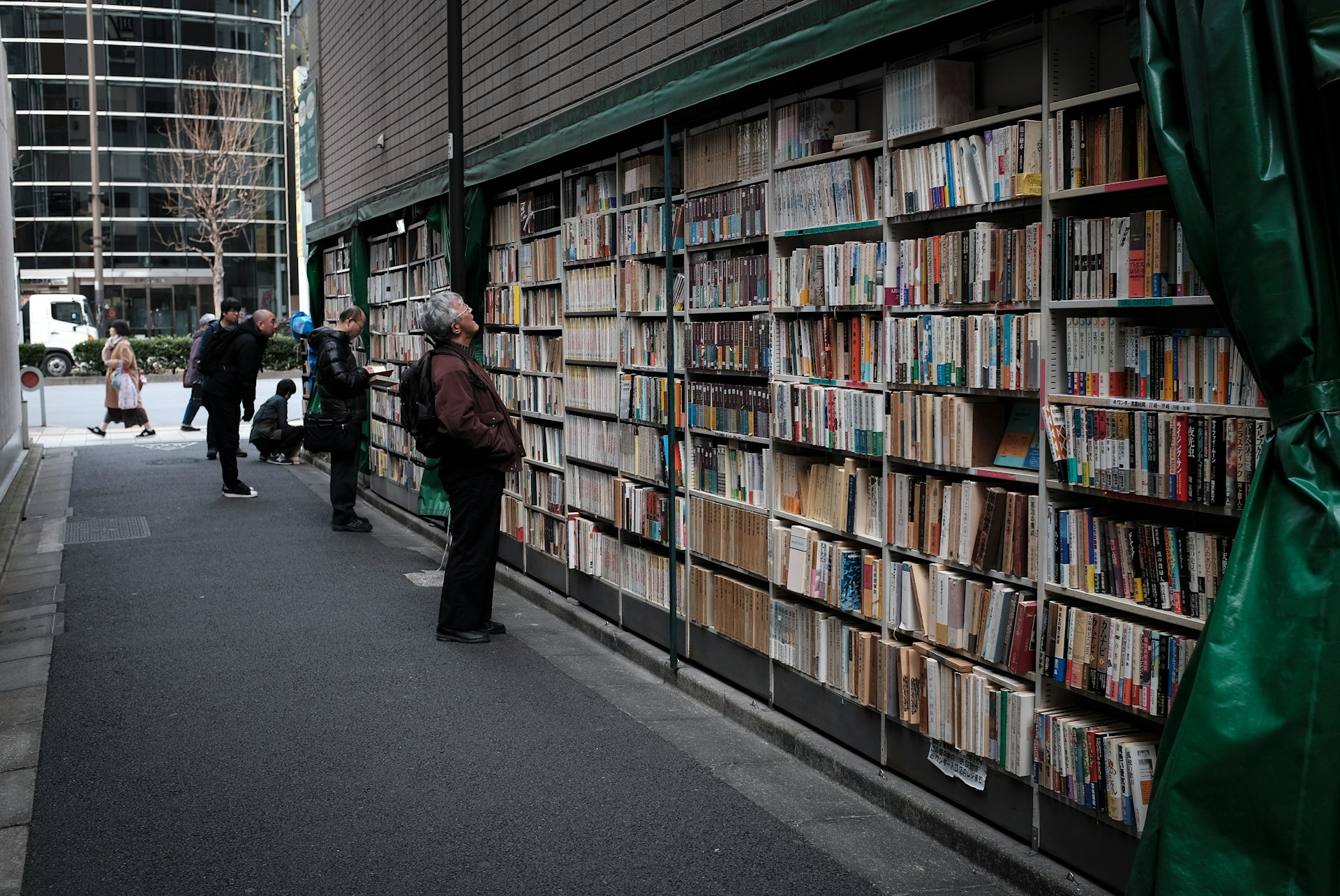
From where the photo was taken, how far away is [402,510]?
13109mm

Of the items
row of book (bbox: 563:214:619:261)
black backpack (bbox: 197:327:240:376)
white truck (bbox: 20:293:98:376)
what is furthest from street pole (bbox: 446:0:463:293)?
white truck (bbox: 20:293:98:376)

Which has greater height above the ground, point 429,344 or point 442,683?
point 429,344

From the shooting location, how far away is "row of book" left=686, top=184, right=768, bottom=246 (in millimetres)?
6133

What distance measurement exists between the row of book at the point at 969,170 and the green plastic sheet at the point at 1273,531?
112 centimetres

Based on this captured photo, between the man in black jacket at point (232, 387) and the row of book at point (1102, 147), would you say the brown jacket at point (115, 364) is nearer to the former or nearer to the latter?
the man in black jacket at point (232, 387)

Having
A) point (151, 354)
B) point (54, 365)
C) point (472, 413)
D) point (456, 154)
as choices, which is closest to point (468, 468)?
point (472, 413)

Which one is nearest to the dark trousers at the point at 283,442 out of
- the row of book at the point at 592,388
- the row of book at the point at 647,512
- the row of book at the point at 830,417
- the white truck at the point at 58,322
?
the row of book at the point at 592,388

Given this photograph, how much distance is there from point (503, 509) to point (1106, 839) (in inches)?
262

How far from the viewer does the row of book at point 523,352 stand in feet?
30.3

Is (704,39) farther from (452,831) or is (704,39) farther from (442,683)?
(452,831)

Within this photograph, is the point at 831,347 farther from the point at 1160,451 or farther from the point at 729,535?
the point at 1160,451

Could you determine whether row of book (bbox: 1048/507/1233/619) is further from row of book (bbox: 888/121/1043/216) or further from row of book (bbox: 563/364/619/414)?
row of book (bbox: 563/364/619/414)

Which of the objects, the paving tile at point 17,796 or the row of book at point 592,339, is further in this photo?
the row of book at point 592,339

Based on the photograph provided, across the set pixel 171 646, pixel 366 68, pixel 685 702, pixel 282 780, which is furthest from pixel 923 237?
pixel 366 68
